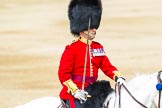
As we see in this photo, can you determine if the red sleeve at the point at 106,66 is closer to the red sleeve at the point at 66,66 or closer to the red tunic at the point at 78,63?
the red tunic at the point at 78,63

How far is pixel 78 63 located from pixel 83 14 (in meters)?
0.53

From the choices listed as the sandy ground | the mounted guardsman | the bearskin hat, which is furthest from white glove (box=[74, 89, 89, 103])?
the sandy ground

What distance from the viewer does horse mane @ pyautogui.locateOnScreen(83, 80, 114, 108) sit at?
19.8ft

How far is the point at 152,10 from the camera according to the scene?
24.1 m

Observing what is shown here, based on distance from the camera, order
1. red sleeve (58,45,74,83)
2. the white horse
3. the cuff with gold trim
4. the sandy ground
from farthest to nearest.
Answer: the sandy ground
red sleeve (58,45,74,83)
the cuff with gold trim
the white horse

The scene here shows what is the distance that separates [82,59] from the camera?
6383 mm

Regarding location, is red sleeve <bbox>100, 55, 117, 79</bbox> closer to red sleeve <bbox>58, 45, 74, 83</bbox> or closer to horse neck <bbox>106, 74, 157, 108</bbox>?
red sleeve <bbox>58, 45, 74, 83</bbox>

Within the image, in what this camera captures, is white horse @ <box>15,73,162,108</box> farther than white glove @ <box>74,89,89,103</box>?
No

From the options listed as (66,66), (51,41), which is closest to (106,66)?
(66,66)

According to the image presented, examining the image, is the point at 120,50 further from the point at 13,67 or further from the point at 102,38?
the point at 13,67

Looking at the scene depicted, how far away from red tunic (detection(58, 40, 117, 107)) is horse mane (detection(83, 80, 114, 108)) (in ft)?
0.59

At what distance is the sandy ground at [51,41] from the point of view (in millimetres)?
13909

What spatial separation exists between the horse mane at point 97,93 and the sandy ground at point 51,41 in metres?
6.13

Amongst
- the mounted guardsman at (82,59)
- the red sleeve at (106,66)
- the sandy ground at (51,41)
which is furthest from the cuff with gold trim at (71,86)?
the sandy ground at (51,41)
